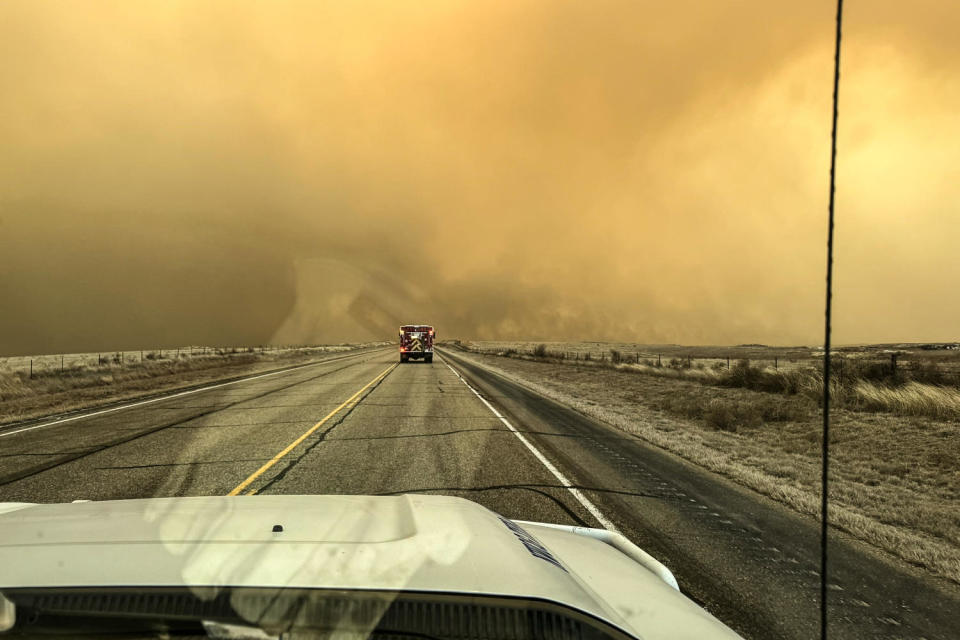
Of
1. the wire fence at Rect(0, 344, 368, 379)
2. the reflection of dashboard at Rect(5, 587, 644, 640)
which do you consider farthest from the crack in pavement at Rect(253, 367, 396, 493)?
the wire fence at Rect(0, 344, 368, 379)

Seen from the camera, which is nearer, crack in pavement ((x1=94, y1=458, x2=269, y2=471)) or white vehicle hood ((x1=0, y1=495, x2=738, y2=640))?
white vehicle hood ((x1=0, y1=495, x2=738, y2=640))

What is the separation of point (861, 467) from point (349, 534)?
1075 centimetres

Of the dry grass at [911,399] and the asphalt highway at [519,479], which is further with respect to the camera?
the dry grass at [911,399]

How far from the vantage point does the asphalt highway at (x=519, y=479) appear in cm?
443

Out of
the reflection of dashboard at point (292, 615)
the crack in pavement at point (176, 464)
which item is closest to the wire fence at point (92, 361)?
the crack in pavement at point (176, 464)

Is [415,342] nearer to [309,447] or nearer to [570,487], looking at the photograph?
[309,447]

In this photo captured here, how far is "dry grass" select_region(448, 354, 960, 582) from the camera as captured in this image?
6.48m

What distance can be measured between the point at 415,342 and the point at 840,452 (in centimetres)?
3993

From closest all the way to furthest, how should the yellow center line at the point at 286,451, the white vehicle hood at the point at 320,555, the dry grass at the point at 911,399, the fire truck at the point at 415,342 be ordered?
the white vehicle hood at the point at 320,555
the yellow center line at the point at 286,451
the dry grass at the point at 911,399
the fire truck at the point at 415,342

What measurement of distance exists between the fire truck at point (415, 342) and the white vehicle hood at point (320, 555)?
151 feet

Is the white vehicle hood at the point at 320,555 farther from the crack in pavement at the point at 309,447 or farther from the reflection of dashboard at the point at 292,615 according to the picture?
the crack in pavement at the point at 309,447

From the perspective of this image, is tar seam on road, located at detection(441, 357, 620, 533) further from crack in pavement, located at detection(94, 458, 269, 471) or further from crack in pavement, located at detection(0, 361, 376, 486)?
crack in pavement, located at detection(0, 361, 376, 486)

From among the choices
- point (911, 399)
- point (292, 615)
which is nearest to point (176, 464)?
point (292, 615)

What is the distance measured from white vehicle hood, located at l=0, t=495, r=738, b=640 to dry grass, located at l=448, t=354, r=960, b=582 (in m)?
4.92
